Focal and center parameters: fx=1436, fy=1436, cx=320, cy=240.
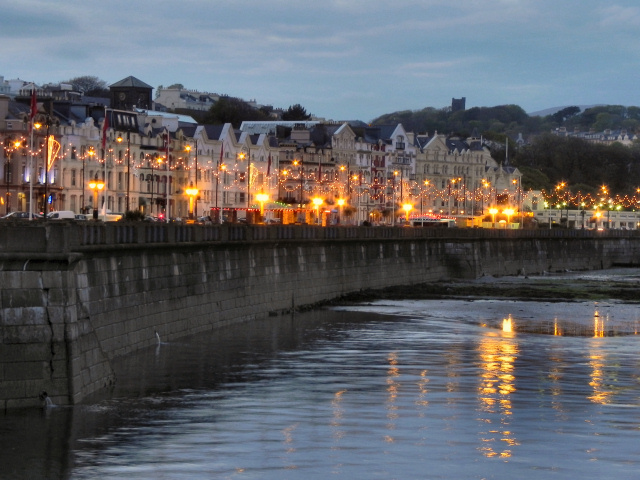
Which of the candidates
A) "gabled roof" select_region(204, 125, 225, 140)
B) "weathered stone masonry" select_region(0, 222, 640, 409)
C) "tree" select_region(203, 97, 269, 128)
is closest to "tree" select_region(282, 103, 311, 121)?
"tree" select_region(203, 97, 269, 128)

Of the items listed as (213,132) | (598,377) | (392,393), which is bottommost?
(598,377)

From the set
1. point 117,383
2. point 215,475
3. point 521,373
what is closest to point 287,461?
point 215,475

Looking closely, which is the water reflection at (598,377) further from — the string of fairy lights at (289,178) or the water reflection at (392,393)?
the string of fairy lights at (289,178)

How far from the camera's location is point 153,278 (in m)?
44.5

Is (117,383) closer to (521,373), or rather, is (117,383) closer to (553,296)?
(521,373)

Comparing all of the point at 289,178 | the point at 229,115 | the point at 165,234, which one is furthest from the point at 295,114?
the point at 165,234

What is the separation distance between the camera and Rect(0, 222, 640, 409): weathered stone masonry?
3055 cm

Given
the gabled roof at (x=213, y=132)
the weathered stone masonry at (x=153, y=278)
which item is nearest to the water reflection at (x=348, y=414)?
the weathered stone masonry at (x=153, y=278)

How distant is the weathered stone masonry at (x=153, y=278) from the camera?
1203 inches

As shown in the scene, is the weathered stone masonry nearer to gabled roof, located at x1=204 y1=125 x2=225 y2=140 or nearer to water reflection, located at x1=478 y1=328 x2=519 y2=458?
water reflection, located at x1=478 y1=328 x2=519 y2=458

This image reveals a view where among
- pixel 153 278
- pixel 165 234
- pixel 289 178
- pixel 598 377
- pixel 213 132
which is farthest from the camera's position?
pixel 289 178

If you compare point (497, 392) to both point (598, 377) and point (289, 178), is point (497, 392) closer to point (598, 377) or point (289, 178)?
point (598, 377)

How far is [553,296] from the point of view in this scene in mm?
79938

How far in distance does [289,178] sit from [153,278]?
3830 inches
